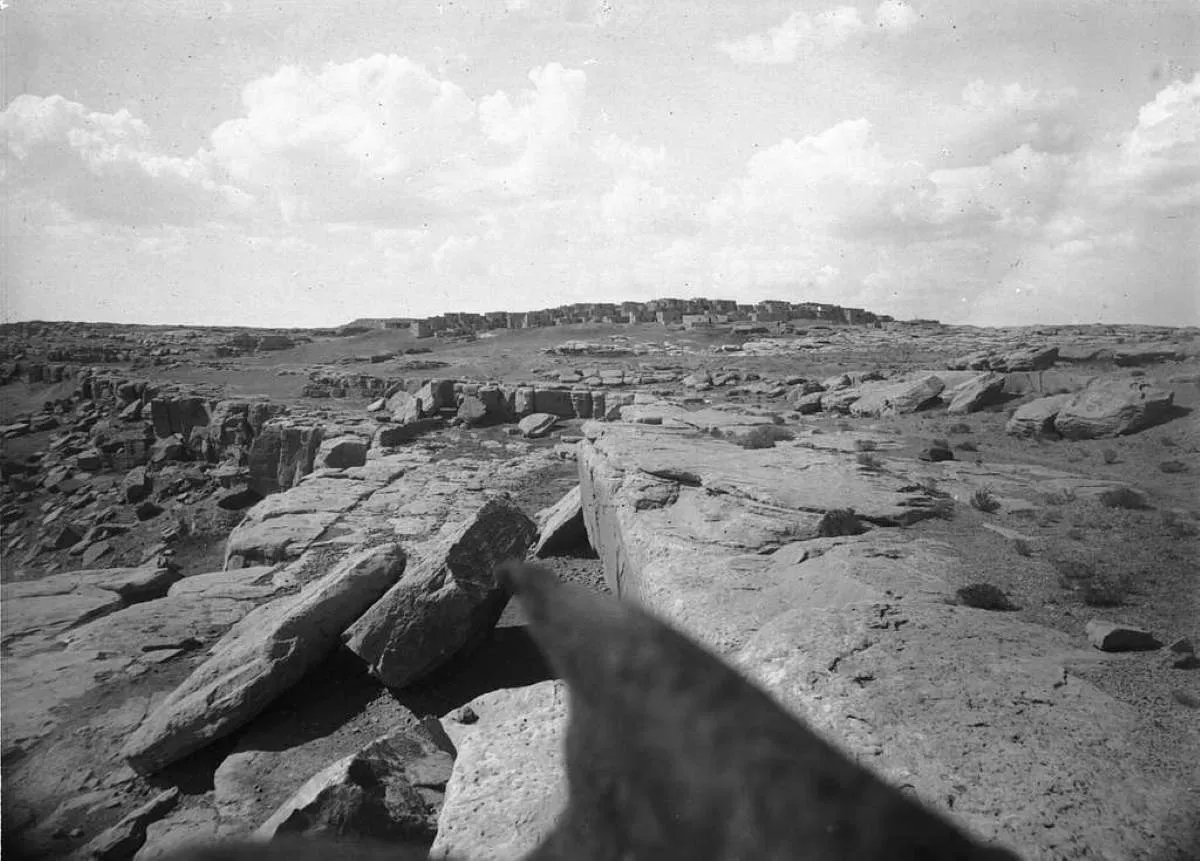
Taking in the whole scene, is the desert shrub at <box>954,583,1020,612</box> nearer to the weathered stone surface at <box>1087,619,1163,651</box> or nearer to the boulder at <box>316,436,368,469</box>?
Result: the weathered stone surface at <box>1087,619,1163,651</box>

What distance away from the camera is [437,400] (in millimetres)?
21500

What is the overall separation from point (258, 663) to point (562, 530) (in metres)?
4.75

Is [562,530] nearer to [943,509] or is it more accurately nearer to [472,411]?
[943,509]

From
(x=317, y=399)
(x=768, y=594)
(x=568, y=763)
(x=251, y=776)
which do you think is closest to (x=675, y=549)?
(x=768, y=594)

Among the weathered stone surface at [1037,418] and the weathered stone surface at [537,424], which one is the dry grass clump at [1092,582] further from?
the weathered stone surface at [537,424]

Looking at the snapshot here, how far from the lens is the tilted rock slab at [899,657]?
2.98 m

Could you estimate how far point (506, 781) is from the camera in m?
4.09

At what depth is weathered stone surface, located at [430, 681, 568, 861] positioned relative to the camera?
3557 millimetres

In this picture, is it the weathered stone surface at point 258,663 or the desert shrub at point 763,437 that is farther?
the desert shrub at point 763,437

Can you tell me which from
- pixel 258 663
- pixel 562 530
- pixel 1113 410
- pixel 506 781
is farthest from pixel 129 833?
pixel 1113 410

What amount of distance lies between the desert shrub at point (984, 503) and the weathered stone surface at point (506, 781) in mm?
6609

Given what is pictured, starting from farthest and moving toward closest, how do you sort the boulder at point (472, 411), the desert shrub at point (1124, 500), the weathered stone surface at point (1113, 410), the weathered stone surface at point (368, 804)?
the boulder at point (472, 411), the weathered stone surface at point (1113, 410), the desert shrub at point (1124, 500), the weathered stone surface at point (368, 804)

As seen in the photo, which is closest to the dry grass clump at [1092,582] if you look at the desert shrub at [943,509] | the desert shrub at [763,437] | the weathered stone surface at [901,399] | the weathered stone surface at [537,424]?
the desert shrub at [943,509]

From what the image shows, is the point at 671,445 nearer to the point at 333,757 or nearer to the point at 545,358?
the point at 333,757
